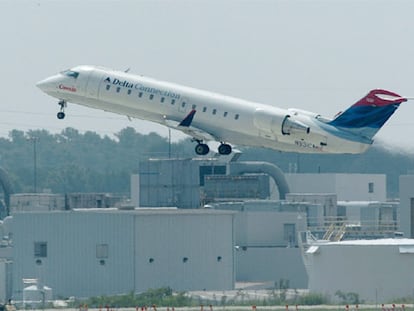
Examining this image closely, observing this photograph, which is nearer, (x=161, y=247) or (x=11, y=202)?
(x=161, y=247)

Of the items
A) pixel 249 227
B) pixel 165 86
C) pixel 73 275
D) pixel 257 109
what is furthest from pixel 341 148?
pixel 249 227

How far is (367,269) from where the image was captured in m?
82.8

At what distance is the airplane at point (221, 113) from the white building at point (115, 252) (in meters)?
5.67

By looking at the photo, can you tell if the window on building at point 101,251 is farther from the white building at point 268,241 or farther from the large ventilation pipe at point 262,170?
the large ventilation pipe at point 262,170

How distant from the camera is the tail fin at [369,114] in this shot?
88.4 m

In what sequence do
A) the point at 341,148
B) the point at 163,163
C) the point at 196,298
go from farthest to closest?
1. the point at 163,163
2. the point at 341,148
3. the point at 196,298

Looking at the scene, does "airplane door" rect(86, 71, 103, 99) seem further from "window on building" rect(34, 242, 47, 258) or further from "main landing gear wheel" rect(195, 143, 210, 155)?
"window on building" rect(34, 242, 47, 258)

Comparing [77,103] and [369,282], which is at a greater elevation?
[77,103]

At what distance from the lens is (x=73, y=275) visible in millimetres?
93250

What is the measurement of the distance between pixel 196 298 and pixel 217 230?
18.0 meters

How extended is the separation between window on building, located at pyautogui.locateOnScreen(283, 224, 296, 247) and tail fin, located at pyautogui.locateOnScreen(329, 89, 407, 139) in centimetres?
2486

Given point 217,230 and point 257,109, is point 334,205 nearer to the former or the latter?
point 217,230

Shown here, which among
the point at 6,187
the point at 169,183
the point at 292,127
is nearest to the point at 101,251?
the point at 292,127

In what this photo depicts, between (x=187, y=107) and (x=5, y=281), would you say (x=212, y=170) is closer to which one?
(x=187, y=107)
